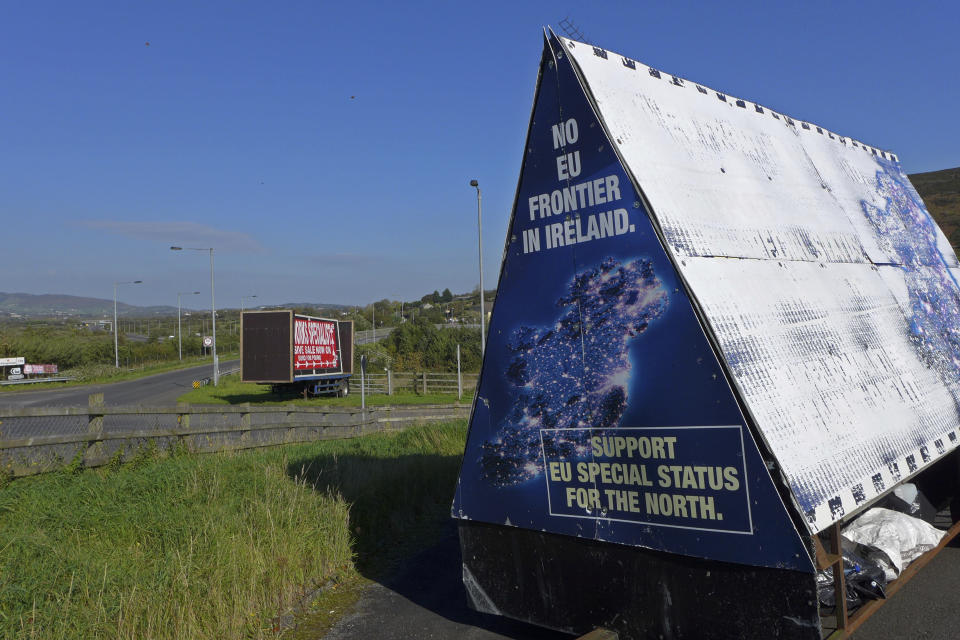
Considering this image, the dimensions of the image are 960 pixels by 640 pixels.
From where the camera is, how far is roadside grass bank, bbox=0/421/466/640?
4293mm

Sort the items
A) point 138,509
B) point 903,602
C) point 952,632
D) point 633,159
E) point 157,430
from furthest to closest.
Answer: point 157,430 < point 138,509 < point 903,602 < point 952,632 < point 633,159

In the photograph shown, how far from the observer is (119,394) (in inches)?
1513

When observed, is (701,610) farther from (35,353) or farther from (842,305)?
(35,353)

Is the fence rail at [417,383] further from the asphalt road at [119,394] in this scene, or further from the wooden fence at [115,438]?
the wooden fence at [115,438]

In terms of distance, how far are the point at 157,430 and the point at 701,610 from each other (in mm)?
8529

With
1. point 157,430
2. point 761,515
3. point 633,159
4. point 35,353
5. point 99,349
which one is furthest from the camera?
point 99,349

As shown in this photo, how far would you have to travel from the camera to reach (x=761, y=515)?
3.13 m

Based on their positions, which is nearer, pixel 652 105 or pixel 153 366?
pixel 652 105

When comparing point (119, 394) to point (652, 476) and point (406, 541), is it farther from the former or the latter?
point (652, 476)

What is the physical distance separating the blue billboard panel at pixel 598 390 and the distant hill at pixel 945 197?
62.0 ft

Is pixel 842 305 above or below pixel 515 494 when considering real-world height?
above

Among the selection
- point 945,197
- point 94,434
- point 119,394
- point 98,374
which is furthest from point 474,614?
point 98,374

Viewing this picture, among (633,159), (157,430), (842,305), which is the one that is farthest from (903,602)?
(157,430)

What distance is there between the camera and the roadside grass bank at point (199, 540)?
429cm
